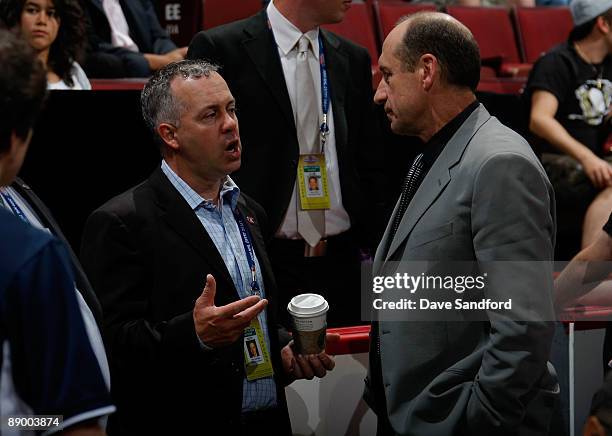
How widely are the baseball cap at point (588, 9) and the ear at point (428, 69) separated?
2.38 meters

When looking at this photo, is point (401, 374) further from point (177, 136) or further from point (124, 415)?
point (177, 136)

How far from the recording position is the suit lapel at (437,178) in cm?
188

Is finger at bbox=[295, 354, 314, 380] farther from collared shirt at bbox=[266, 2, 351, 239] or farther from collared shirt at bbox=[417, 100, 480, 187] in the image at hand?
collared shirt at bbox=[266, 2, 351, 239]

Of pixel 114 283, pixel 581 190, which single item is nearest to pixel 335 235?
pixel 114 283

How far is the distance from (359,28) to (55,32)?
2.19 meters

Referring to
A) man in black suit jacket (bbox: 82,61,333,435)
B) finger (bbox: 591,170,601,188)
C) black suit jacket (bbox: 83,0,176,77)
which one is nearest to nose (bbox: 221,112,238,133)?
man in black suit jacket (bbox: 82,61,333,435)

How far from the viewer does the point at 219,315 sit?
1819 mm

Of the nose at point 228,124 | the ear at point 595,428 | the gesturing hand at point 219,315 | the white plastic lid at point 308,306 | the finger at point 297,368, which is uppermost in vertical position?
the nose at point 228,124

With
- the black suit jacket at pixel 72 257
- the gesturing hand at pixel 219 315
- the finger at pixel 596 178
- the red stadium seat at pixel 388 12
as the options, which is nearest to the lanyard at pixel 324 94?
the gesturing hand at pixel 219 315

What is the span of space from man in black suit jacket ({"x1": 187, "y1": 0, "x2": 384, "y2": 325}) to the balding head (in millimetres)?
785

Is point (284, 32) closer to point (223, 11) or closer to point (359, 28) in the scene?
point (223, 11)

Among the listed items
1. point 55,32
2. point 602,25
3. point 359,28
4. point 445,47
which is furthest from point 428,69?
point 359,28

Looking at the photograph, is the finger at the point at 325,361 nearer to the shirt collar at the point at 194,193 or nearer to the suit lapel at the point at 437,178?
the suit lapel at the point at 437,178

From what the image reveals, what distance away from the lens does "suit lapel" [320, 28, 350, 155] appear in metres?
2.82
